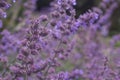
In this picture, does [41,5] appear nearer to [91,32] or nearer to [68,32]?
[91,32]

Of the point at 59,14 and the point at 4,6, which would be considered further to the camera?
the point at 59,14

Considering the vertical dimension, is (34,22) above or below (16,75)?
above

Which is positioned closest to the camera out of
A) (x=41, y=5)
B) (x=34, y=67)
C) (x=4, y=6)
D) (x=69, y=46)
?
(x=4, y=6)

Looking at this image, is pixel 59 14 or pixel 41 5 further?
pixel 41 5

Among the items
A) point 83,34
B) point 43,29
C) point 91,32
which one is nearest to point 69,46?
point 43,29

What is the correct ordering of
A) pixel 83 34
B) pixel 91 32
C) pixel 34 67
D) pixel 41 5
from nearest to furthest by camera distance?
1. pixel 34 67
2. pixel 91 32
3. pixel 83 34
4. pixel 41 5

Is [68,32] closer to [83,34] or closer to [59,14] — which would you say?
[59,14]

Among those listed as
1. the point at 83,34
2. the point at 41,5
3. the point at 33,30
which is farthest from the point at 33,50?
the point at 41,5

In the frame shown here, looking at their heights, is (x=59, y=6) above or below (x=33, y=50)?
above

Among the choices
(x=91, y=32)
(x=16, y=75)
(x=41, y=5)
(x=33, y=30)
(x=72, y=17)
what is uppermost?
(x=41, y=5)
